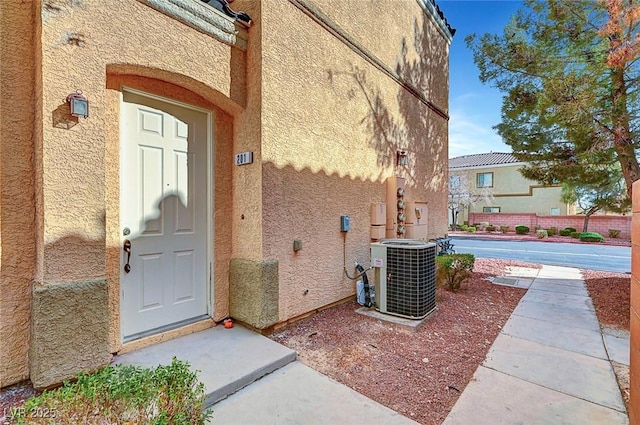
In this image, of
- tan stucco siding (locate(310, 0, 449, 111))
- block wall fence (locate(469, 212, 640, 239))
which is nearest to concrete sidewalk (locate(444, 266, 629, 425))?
tan stucco siding (locate(310, 0, 449, 111))

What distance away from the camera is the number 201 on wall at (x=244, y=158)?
400 centimetres

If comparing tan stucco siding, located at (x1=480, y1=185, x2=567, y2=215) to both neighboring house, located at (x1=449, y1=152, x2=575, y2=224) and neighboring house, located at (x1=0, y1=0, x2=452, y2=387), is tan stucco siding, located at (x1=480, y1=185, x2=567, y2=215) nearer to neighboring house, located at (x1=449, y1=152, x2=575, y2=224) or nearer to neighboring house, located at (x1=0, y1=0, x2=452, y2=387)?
neighboring house, located at (x1=449, y1=152, x2=575, y2=224)

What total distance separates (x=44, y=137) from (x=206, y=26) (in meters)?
2.15

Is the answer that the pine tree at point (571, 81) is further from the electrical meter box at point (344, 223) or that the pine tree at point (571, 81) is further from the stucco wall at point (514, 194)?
the stucco wall at point (514, 194)

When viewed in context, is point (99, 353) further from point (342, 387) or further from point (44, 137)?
point (342, 387)

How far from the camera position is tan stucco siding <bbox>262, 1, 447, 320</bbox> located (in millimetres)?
4121

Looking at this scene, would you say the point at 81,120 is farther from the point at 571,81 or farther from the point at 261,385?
the point at 571,81

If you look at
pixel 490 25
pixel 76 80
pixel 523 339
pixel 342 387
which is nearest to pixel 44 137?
pixel 76 80

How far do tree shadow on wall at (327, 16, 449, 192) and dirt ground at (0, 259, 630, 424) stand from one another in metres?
3.22

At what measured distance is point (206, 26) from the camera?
3680 mm

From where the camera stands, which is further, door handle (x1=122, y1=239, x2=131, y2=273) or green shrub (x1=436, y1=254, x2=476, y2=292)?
green shrub (x1=436, y1=254, x2=476, y2=292)

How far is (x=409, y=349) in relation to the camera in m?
3.83

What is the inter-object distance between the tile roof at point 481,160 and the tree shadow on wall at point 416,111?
78.7 ft

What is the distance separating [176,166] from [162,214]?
2.00 ft
